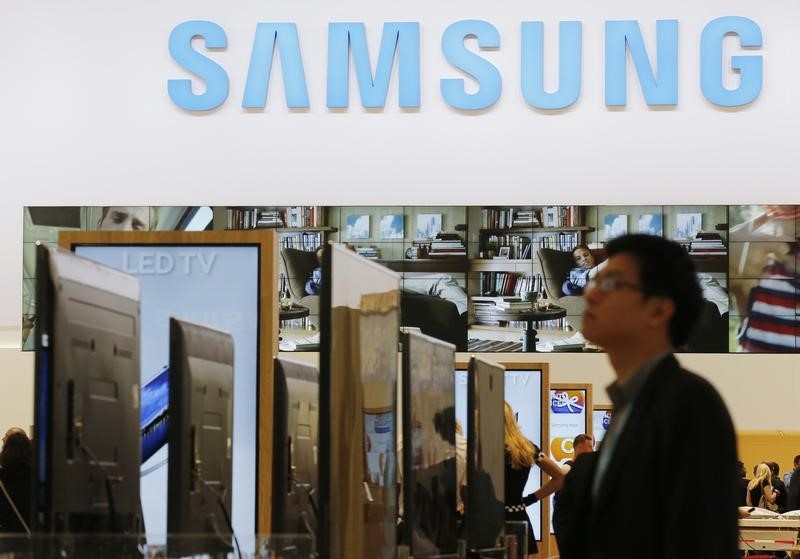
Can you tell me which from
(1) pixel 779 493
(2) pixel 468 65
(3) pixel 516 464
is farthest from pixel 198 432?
(2) pixel 468 65

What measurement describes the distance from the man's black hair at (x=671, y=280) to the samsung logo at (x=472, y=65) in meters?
14.3

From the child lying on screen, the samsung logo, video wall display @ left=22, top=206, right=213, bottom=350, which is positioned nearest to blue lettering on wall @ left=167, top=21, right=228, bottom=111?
the samsung logo

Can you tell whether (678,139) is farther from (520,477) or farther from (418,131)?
(520,477)

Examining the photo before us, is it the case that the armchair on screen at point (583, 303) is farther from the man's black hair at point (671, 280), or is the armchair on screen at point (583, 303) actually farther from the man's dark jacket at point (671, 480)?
the man's dark jacket at point (671, 480)

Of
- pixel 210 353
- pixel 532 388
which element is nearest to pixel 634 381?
pixel 210 353

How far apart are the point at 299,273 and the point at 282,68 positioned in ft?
9.90

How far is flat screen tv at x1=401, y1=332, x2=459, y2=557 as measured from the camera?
2904 mm

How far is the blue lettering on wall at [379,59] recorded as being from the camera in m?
16.5

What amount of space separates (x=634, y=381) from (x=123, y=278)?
873 mm

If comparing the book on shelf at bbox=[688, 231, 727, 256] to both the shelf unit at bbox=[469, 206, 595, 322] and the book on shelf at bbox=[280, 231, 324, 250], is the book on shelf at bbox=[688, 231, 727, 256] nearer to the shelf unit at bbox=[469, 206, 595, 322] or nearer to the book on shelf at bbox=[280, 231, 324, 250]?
the shelf unit at bbox=[469, 206, 595, 322]

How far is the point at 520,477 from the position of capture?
6023 millimetres

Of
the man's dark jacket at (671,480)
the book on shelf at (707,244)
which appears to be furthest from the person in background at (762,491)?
the man's dark jacket at (671,480)

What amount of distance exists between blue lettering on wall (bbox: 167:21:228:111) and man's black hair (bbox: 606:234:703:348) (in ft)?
48.1

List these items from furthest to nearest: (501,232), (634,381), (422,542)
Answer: (501,232) → (422,542) → (634,381)
